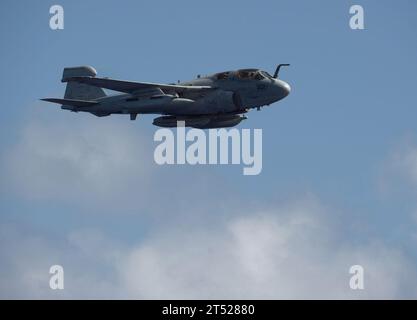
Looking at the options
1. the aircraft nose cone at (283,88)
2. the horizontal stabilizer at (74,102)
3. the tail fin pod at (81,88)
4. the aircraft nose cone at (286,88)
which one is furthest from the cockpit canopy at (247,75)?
the tail fin pod at (81,88)

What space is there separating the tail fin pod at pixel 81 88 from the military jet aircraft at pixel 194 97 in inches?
87.0

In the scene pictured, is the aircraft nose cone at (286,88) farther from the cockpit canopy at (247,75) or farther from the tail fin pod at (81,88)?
the tail fin pod at (81,88)

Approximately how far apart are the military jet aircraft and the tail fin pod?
87.0 inches

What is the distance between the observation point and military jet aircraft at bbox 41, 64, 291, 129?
7444 centimetres

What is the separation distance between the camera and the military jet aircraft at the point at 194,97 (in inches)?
2931

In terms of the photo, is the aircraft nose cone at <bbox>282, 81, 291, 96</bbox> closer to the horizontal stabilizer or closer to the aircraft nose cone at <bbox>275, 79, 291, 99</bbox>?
the aircraft nose cone at <bbox>275, 79, 291, 99</bbox>

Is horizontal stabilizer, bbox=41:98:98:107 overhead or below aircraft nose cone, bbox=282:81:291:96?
below

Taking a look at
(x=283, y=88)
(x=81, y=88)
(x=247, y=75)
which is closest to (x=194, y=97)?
(x=247, y=75)

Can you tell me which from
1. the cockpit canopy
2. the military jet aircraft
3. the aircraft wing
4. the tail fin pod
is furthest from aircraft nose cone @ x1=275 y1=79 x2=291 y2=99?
the tail fin pod
